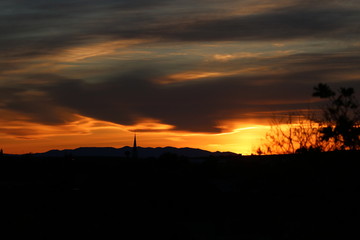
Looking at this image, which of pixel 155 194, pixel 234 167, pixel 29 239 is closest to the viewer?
pixel 29 239

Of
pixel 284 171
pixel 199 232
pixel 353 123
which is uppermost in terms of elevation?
pixel 353 123

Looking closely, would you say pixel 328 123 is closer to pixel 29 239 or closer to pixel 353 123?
pixel 353 123

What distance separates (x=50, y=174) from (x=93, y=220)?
20.9 metres

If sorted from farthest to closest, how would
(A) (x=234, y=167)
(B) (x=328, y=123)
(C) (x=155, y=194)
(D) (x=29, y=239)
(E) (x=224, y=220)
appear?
(A) (x=234, y=167)
(B) (x=328, y=123)
(C) (x=155, y=194)
(E) (x=224, y=220)
(D) (x=29, y=239)

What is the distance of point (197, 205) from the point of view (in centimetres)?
2511

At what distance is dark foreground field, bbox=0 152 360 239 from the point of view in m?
19.5

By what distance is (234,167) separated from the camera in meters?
37.8

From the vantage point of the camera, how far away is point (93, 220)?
21.2m

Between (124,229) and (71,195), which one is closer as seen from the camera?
(124,229)

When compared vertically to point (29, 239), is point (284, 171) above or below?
above

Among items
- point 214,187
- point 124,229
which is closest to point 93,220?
point 124,229

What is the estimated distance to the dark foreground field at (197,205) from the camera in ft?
64.0

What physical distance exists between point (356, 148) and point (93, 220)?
1524cm

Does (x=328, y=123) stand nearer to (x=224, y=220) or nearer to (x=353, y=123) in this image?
(x=353, y=123)
